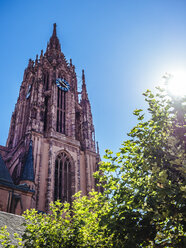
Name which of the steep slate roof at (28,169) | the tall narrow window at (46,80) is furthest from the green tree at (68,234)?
the tall narrow window at (46,80)

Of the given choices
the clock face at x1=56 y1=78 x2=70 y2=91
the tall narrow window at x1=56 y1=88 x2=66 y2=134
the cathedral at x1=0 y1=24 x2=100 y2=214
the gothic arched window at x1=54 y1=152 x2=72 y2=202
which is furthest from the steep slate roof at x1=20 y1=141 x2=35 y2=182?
the clock face at x1=56 y1=78 x2=70 y2=91

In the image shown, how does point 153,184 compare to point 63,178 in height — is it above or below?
below

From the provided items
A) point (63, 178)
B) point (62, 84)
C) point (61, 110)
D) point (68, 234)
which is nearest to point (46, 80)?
point (62, 84)

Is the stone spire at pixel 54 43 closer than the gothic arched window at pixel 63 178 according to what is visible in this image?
No

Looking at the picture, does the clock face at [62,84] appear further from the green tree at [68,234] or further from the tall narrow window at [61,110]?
the green tree at [68,234]

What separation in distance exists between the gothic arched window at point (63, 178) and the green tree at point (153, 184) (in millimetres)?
18031

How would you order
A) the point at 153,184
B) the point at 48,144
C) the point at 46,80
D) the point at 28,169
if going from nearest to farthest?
the point at 153,184 < the point at 28,169 < the point at 48,144 < the point at 46,80

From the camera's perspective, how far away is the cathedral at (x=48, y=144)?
73.9ft

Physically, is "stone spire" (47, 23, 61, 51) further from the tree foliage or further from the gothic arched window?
the tree foliage

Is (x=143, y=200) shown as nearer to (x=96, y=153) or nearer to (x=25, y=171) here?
(x=25, y=171)

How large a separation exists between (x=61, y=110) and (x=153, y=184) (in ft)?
92.9

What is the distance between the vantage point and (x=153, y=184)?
21.3 feet

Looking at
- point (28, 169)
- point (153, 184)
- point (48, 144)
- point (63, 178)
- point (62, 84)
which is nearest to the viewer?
point (153, 184)

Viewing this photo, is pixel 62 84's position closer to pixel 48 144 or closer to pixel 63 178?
pixel 48 144
